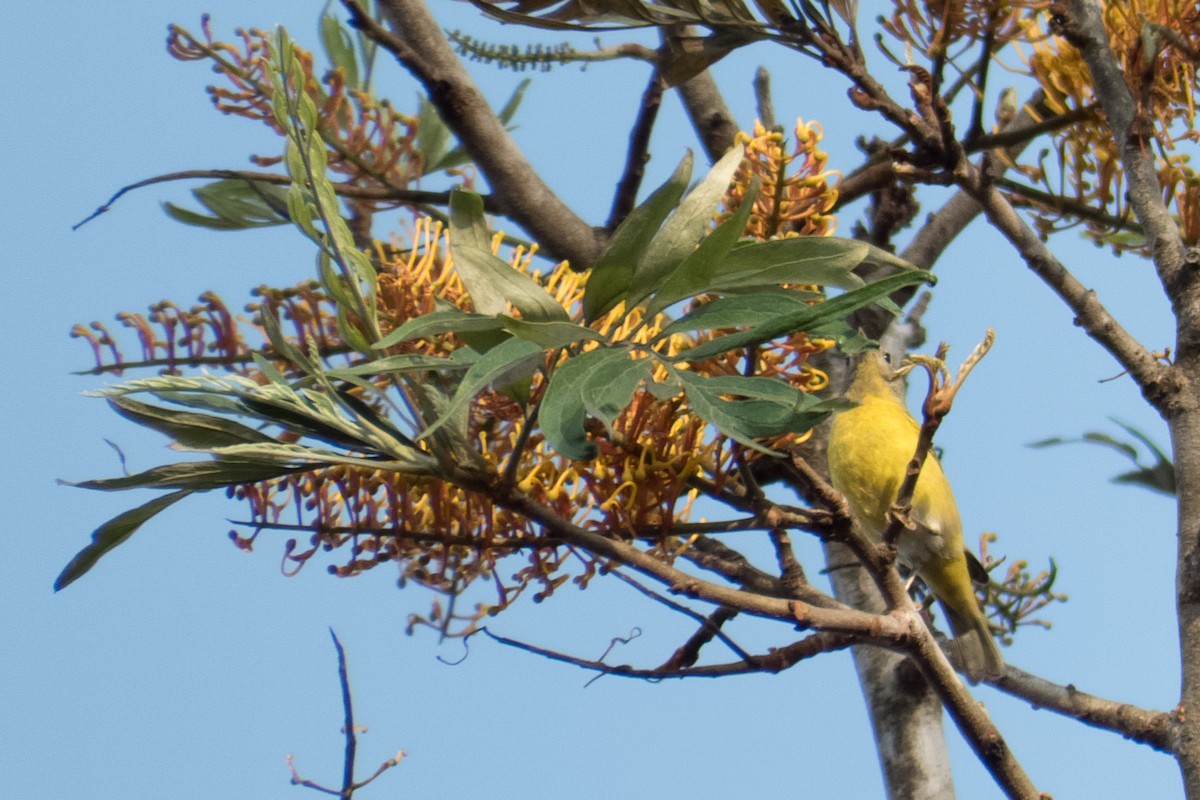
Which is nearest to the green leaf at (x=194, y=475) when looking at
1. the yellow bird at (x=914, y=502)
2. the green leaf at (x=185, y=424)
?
the green leaf at (x=185, y=424)

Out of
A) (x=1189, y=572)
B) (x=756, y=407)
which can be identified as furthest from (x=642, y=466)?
(x=1189, y=572)

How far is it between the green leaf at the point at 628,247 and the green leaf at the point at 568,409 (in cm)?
11

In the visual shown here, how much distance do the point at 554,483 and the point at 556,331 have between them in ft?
1.09

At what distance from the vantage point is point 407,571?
1.71m

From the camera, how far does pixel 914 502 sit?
2318 millimetres

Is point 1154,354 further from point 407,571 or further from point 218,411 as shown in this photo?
point 218,411

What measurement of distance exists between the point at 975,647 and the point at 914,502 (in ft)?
1.26

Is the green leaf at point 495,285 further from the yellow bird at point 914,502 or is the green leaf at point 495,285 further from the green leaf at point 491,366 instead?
the yellow bird at point 914,502

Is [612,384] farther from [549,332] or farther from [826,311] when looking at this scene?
[826,311]

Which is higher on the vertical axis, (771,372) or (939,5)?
(939,5)

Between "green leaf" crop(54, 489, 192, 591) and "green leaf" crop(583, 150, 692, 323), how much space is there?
1.76 ft

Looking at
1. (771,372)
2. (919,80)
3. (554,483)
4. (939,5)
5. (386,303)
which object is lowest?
(554,483)

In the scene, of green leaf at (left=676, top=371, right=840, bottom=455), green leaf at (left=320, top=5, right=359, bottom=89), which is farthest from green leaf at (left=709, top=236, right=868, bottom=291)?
green leaf at (left=320, top=5, right=359, bottom=89)

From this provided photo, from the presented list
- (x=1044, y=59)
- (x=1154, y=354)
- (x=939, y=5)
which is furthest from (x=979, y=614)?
(x=939, y=5)
